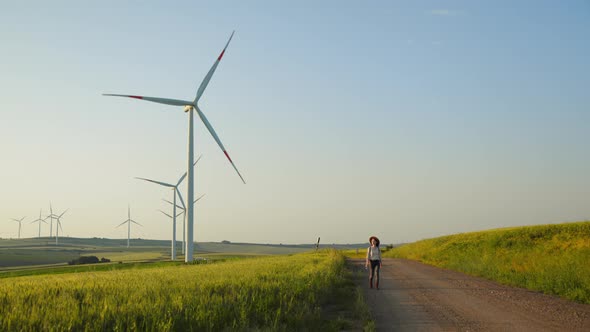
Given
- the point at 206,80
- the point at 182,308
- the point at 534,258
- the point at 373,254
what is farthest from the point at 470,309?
the point at 206,80

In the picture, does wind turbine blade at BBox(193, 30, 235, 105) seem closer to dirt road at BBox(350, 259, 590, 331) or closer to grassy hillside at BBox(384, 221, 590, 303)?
grassy hillside at BBox(384, 221, 590, 303)

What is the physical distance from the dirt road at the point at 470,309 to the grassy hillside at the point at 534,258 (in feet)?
5.03

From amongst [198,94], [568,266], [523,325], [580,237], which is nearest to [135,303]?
[523,325]

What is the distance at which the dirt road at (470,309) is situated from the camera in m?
13.2

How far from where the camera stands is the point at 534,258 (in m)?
29.6

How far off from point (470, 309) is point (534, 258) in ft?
54.3

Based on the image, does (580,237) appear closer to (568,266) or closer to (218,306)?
(568,266)

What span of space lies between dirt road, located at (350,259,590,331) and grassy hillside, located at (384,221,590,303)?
1.53m

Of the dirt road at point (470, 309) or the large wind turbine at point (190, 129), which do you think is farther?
the large wind turbine at point (190, 129)

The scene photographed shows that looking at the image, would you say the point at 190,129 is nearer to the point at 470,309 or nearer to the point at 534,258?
the point at 534,258

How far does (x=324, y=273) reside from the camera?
22.8m

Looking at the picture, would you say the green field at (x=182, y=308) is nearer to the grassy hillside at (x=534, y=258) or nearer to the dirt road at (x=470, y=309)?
the dirt road at (x=470, y=309)

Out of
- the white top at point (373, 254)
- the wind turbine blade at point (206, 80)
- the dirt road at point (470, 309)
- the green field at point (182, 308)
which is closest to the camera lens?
the green field at point (182, 308)

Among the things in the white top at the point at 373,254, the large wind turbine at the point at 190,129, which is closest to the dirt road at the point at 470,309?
the white top at the point at 373,254
